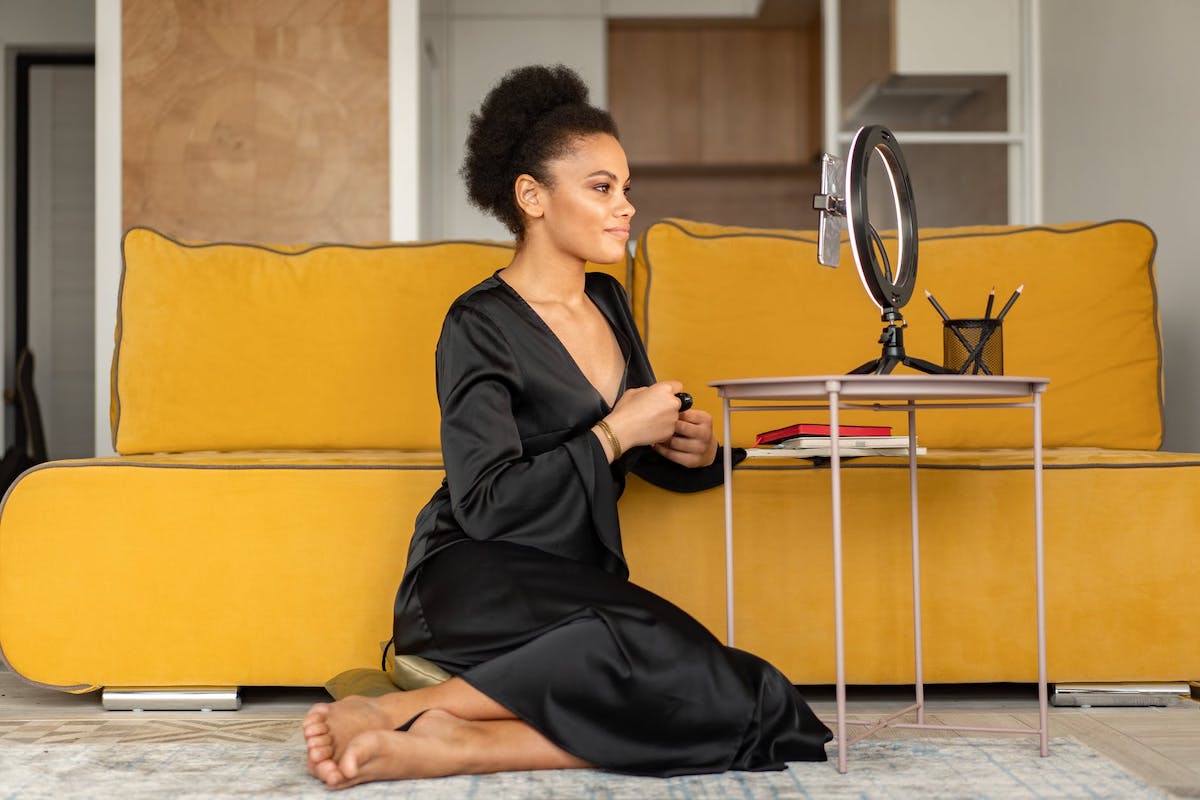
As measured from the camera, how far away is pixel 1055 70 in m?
4.37

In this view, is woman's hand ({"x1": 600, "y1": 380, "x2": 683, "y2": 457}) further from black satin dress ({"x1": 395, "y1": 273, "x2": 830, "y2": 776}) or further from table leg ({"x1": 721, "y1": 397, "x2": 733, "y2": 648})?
table leg ({"x1": 721, "y1": 397, "x2": 733, "y2": 648})

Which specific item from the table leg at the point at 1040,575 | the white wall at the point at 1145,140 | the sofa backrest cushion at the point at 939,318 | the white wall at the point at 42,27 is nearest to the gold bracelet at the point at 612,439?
the table leg at the point at 1040,575

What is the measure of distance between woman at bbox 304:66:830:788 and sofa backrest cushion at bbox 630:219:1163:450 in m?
0.57

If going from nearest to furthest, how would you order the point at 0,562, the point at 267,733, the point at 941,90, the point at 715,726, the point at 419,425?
the point at 715,726, the point at 267,733, the point at 0,562, the point at 419,425, the point at 941,90

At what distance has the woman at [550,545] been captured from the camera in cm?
168

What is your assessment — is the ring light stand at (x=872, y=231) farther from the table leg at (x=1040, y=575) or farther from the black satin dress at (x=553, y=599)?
the black satin dress at (x=553, y=599)

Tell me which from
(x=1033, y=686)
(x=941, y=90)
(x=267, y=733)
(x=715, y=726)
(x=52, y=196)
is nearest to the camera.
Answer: (x=715, y=726)

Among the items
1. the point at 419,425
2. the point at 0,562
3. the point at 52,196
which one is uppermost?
the point at 52,196

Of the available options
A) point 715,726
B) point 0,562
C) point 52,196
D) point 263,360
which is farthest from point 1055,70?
point 52,196

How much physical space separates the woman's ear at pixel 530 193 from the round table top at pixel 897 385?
0.45 meters

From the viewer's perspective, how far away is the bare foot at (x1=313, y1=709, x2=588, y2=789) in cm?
158

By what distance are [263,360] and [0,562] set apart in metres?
0.69

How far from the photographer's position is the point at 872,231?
6.67 ft

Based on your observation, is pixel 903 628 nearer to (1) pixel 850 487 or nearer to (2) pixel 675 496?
(1) pixel 850 487
